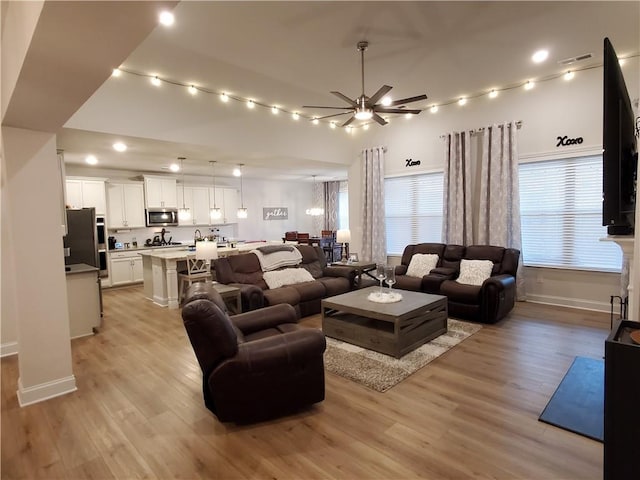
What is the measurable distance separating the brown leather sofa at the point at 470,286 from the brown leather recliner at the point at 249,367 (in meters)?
2.80

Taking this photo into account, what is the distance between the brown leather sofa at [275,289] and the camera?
4.48 metres

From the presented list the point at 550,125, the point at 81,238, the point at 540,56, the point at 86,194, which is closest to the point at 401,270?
the point at 550,125

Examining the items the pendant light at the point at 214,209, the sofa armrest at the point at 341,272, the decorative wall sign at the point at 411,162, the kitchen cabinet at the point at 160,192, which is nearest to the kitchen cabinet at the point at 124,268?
the kitchen cabinet at the point at 160,192

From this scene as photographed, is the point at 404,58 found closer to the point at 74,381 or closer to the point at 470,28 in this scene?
the point at 470,28

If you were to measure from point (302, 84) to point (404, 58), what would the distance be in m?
1.46

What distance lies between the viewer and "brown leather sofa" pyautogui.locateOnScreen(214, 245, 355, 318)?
14.7 feet

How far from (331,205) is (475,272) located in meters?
7.01

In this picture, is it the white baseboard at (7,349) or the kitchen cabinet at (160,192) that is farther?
the kitchen cabinet at (160,192)

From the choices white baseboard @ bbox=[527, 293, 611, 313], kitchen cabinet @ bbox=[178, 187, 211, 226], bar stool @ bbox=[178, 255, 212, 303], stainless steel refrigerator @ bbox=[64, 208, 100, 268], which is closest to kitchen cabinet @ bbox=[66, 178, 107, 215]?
kitchen cabinet @ bbox=[178, 187, 211, 226]

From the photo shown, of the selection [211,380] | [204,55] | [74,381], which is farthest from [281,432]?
[204,55]

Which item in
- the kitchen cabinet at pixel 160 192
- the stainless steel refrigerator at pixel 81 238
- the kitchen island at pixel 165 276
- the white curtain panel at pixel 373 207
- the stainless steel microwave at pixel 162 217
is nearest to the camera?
the stainless steel refrigerator at pixel 81 238

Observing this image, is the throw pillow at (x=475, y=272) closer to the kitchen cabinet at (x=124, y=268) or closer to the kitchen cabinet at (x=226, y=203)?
the kitchen cabinet at (x=226, y=203)

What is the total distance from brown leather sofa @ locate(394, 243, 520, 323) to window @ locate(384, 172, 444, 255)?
2.66 ft

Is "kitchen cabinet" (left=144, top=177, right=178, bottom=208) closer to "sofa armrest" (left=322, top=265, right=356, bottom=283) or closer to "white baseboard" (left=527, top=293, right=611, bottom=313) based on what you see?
"sofa armrest" (left=322, top=265, right=356, bottom=283)
